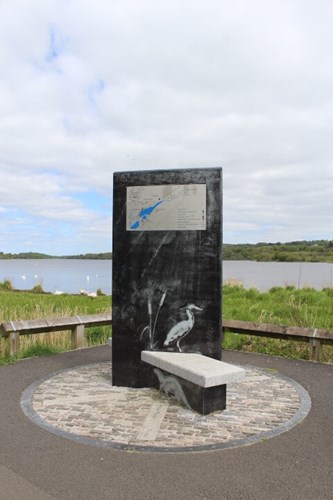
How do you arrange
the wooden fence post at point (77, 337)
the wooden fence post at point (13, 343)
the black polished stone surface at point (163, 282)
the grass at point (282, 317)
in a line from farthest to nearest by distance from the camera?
the wooden fence post at point (77, 337)
the grass at point (282, 317)
the wooden fence post at point (13, 343)
the black polished stone surface at point (163, 282)

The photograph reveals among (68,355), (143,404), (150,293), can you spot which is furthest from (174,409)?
(68,355)

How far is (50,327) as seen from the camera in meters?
7.36

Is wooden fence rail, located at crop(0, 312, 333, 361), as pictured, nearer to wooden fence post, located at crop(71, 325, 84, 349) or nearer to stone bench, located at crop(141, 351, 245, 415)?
wooden fence post, located at crop(71, 325, 84, 349)

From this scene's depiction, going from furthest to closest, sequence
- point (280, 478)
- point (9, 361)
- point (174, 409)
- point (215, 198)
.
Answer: point (9, 361) → point (215, 198) → point (174, 409) → point (280, 478)

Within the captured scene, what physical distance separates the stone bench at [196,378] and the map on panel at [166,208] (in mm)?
1513

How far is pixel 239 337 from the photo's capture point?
331 inches

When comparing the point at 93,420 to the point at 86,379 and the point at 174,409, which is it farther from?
the point at 86,379

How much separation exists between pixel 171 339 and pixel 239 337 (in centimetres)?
323

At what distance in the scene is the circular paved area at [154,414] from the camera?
389 cm

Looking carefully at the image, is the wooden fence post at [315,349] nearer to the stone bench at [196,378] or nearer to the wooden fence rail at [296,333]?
the wooden fence rail at [296,333]

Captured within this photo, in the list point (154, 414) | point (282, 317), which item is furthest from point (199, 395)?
point (282, 317)

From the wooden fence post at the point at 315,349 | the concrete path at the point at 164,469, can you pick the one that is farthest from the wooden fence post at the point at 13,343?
the wooden fence post at the point at 315,349

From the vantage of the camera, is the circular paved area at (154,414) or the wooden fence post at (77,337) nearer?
the circular paved area at (154,414)

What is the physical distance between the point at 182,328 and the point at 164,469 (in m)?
2.22
